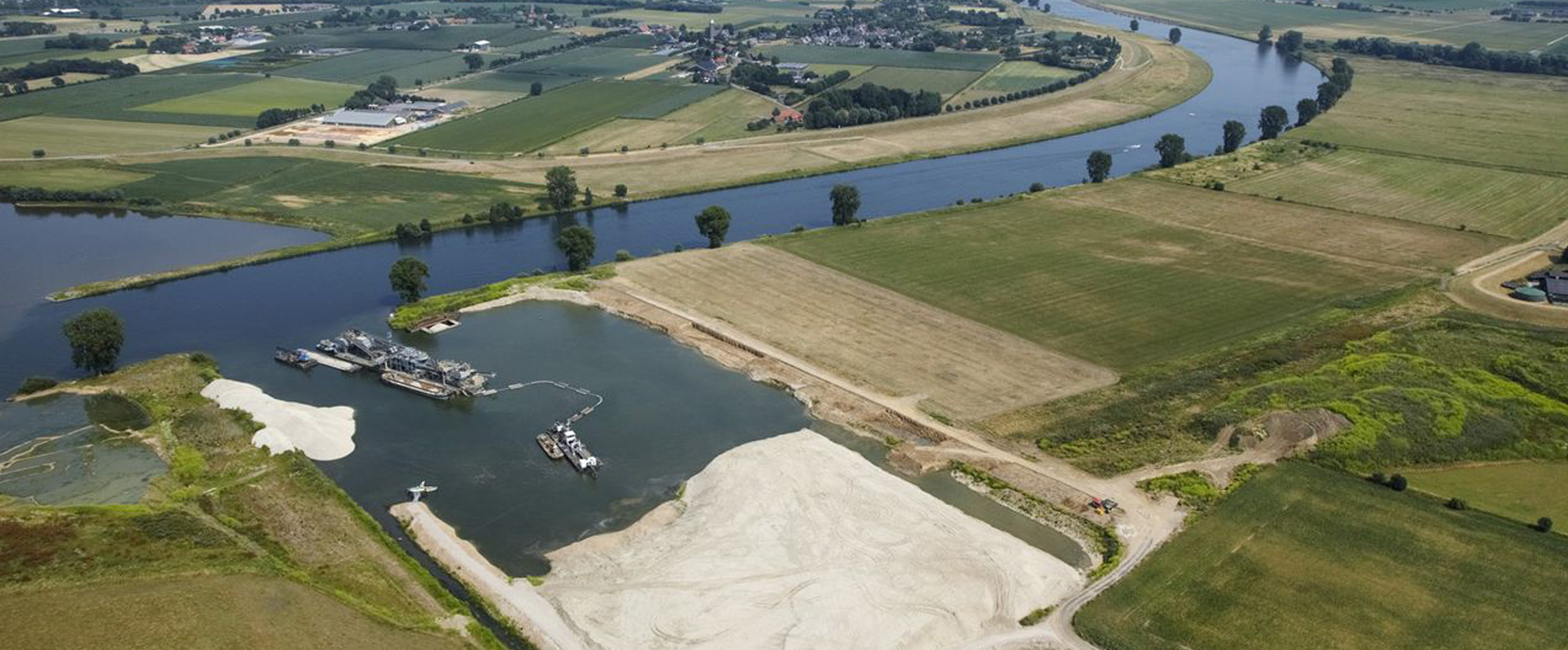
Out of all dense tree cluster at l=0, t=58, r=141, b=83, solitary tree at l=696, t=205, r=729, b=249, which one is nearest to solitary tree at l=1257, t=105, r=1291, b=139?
solitary tree at l=696, t=205, r=729, b=249

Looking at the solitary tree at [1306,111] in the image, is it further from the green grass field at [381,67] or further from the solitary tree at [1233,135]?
the green grass field at [381,67]

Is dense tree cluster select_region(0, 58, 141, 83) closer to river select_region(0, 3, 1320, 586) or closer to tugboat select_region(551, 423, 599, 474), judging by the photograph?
river select_region(0, 3, 1320, 586)

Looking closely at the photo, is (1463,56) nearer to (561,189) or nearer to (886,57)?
(886,57)

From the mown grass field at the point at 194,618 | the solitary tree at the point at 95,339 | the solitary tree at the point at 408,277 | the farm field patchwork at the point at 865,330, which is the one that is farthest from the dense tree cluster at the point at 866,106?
the mown grass field at the point at 194,618

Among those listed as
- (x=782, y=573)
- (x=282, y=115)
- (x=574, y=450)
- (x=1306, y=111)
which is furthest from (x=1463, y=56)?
(x=282, y=115)

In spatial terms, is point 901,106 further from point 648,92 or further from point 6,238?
point 6,238

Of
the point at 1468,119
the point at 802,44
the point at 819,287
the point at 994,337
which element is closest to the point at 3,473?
the point at 819,287

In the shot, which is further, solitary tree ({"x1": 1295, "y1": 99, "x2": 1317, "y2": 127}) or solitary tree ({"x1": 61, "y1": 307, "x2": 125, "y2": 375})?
solitary tree ({"x1": 1295, "y1": 99, "x2": 1317, "y2": 127})
